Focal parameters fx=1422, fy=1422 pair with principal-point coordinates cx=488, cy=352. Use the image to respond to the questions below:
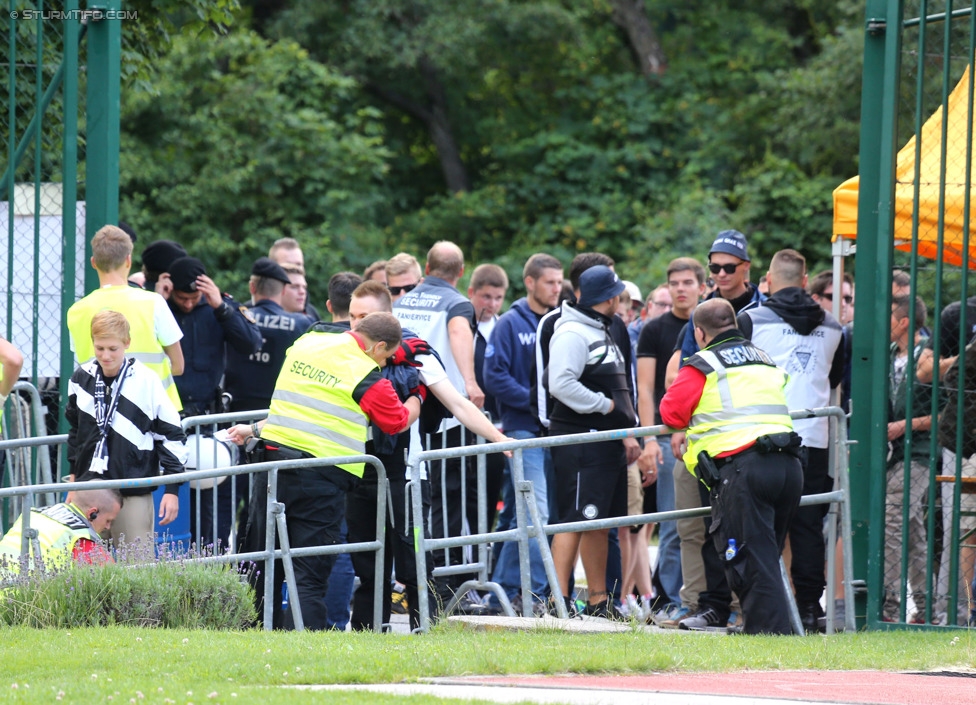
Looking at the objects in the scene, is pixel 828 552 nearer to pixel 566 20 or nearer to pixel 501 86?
pixel 566 20

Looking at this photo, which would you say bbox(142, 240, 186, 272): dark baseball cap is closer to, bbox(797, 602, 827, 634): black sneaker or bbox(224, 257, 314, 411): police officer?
bbox(224, 257, 314, 411): police officer

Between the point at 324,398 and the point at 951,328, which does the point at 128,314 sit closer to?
the point at 324,398

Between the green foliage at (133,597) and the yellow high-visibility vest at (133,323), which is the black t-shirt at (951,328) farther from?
the yellow high-visibility vest at (133,323)

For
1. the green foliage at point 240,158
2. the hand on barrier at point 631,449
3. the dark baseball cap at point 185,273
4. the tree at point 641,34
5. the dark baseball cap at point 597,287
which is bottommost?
the hand on barrier at point 631,449

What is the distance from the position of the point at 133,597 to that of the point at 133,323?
1.97 m

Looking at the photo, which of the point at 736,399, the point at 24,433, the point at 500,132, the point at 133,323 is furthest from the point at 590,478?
the point at 500,132

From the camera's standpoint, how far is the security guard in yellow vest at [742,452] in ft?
24.2

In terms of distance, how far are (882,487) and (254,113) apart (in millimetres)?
15537

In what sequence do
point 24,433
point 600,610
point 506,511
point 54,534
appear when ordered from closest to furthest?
point 54,534
point 600,610
point 24,433
point 506,511

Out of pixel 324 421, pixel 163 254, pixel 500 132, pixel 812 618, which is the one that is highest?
pixel 500 132

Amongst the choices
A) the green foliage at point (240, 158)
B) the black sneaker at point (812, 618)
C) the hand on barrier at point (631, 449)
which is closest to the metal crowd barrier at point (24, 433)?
the hand on barrier at point (631, 449)

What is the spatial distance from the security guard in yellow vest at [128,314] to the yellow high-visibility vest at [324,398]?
2.73ft

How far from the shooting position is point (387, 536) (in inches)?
308

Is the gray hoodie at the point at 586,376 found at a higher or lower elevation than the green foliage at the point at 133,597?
higher
